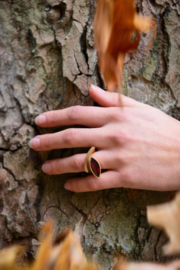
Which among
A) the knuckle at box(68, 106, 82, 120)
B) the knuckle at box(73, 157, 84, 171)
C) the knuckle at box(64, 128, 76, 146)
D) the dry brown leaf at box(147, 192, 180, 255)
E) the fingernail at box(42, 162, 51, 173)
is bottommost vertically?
the fingernail at box(42, 162, 51, 173)

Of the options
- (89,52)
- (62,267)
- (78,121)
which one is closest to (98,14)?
(89,52)

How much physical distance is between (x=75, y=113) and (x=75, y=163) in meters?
0.18

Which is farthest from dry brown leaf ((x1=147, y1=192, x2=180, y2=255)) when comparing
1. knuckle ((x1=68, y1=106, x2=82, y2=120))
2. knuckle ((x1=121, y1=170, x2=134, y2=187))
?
knuckle ((x1=68, y1=106, x2=82, y2=120))

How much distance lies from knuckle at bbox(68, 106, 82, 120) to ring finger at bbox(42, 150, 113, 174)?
0.46 feet

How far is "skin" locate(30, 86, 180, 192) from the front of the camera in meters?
0.76

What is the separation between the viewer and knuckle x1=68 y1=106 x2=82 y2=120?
81 cm

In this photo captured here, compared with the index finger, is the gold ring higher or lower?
lower

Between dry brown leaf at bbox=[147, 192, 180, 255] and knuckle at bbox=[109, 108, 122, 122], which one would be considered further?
knuckle at bbox=[109, 108, 122, 122]

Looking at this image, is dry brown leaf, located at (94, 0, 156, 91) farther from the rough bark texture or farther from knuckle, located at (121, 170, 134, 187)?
knuckle, located at (121, 170, 134, 187)

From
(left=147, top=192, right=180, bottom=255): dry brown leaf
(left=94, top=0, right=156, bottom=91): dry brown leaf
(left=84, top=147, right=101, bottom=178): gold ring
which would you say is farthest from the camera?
(left=84, top=147, right=101, bottom=178): gold ring

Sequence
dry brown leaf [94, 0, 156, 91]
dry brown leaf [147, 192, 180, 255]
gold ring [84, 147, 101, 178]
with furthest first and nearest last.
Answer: gold ring [84, 147, 101, 178], dry brown leaf [94, 0, 156, 91], dry brown leaf [147, 192, 180, 255]

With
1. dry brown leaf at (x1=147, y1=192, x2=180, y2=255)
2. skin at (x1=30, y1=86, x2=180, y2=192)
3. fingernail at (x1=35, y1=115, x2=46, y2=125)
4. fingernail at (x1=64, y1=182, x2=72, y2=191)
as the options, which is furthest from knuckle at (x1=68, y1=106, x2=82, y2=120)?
dry brown leaf at (x1=147, y1=192, x2=180, y2=255)

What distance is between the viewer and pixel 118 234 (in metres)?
0.88

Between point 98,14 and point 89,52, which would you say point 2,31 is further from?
point 98,14
